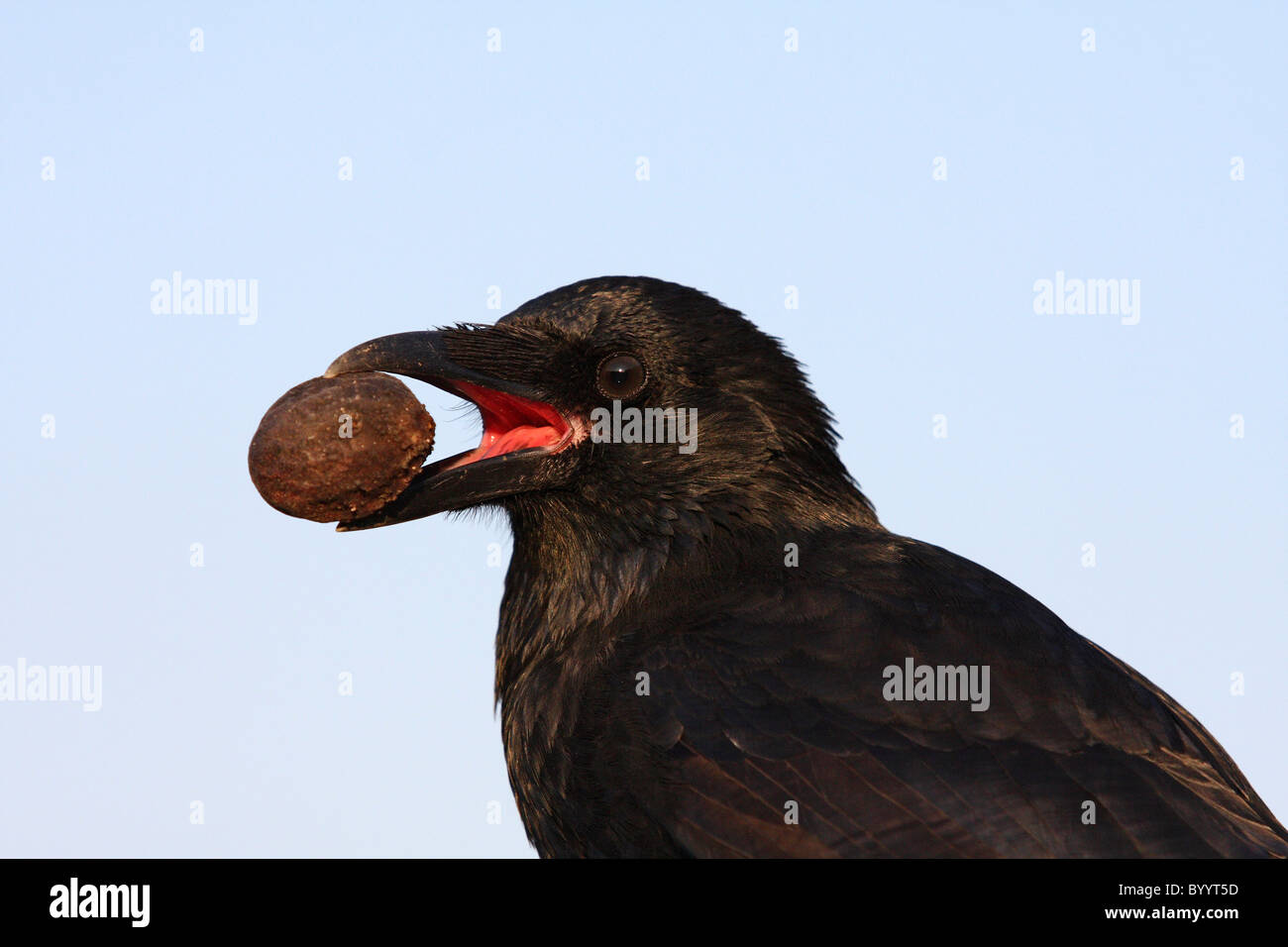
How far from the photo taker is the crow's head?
19.3 ft

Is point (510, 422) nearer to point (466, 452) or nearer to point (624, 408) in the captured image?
point (466, 452)

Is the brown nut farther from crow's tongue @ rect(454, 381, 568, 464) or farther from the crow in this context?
crow's tongue @ rect(454, 381, 568, 464)

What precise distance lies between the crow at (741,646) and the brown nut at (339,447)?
0.14 meters

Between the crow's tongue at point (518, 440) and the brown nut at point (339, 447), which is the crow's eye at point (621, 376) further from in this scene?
the brown nut at point (339, 447)

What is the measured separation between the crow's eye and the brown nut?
0.70 m

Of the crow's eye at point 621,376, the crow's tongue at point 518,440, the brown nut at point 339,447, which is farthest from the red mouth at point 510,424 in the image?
the brown nut at point 339,447

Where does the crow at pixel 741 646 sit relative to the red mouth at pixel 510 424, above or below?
below

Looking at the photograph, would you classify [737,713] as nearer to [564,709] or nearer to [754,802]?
[754,802]

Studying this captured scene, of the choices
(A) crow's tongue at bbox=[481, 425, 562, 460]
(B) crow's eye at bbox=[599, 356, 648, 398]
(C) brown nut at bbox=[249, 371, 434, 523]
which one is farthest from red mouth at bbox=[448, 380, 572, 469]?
(C) brown nut at bbox=[249, 371, 434, 523]

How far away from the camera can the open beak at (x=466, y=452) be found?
575 cm

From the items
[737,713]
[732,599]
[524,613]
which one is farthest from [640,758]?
[524,613]

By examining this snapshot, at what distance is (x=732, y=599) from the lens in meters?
5.61

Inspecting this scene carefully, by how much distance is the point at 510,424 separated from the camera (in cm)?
617

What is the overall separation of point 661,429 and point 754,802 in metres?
1.54
